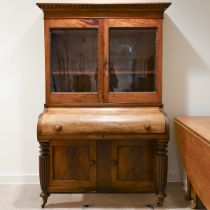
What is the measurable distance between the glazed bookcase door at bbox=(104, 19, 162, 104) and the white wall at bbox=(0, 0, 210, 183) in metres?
0.42

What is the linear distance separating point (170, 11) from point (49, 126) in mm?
1698

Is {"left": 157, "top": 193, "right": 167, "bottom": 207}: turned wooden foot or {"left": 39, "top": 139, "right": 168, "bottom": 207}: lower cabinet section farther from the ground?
{"left": 39, "top": 139, "right": 168, "bottom": 207}: lower cabinet section

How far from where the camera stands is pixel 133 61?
270 cm

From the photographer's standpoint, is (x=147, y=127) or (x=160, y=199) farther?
(x=160, y=199)

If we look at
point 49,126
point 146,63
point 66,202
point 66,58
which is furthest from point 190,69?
point 66,202

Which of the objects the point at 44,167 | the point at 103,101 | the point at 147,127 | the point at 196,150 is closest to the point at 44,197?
the point at 44,167

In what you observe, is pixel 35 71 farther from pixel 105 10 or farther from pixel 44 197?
pixel 44 197

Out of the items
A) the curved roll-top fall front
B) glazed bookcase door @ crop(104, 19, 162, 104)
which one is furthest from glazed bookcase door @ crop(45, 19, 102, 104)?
the curved roll-top fall front

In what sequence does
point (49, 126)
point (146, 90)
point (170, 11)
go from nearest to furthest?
point (49, 126) → point (146, 90) → point (170, 11)

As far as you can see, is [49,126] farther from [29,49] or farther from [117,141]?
[29,49]

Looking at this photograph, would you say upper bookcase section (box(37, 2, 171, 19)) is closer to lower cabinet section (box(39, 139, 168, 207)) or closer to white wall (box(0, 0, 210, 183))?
white wall (box(0, 0, 210, 183))

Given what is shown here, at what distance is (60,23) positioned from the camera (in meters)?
2.58

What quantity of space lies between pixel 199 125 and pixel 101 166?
3.28 ft

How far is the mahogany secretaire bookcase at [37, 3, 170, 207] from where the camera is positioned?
247cm
